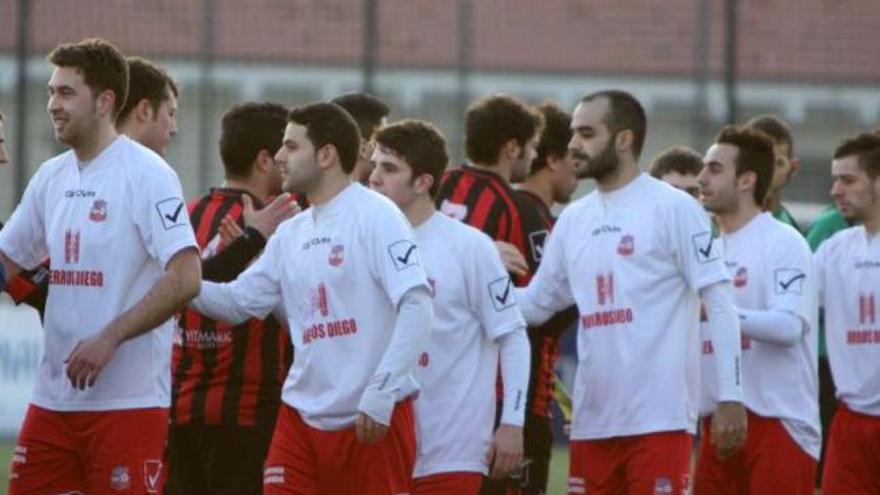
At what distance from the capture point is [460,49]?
62.5ft

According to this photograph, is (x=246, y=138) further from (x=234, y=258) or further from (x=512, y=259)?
(x=512, y=259)

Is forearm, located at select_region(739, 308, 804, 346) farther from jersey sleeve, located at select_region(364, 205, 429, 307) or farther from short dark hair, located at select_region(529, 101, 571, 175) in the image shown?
jersey sleeve, located at select_region(364, 205, 429, 307)

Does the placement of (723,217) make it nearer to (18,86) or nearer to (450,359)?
(450,359)

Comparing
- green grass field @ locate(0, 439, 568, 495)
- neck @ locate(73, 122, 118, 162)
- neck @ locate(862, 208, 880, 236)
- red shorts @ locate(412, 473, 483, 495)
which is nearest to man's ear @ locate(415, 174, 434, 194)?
red shorts @ locate(412, 473, 483, 495)

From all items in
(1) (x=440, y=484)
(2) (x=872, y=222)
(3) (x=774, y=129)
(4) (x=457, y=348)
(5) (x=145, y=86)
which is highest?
(5) (x=145, y=86)

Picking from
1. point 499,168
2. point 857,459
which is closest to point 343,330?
point 499,168

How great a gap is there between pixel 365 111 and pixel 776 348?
2070 millimetres

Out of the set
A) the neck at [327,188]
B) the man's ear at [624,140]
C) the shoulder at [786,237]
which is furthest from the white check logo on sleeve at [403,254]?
the shoulder at [786,237]

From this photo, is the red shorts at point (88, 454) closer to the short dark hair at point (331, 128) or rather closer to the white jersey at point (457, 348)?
the short dark hair at point (331, 128)

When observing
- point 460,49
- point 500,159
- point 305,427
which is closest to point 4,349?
point 460,49

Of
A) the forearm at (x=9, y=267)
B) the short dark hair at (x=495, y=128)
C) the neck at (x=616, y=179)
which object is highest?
the short dark hair at (x=495, y=128)

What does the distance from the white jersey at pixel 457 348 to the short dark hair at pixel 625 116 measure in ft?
2.57

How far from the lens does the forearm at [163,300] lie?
7.54m

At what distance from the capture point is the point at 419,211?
347 inches
